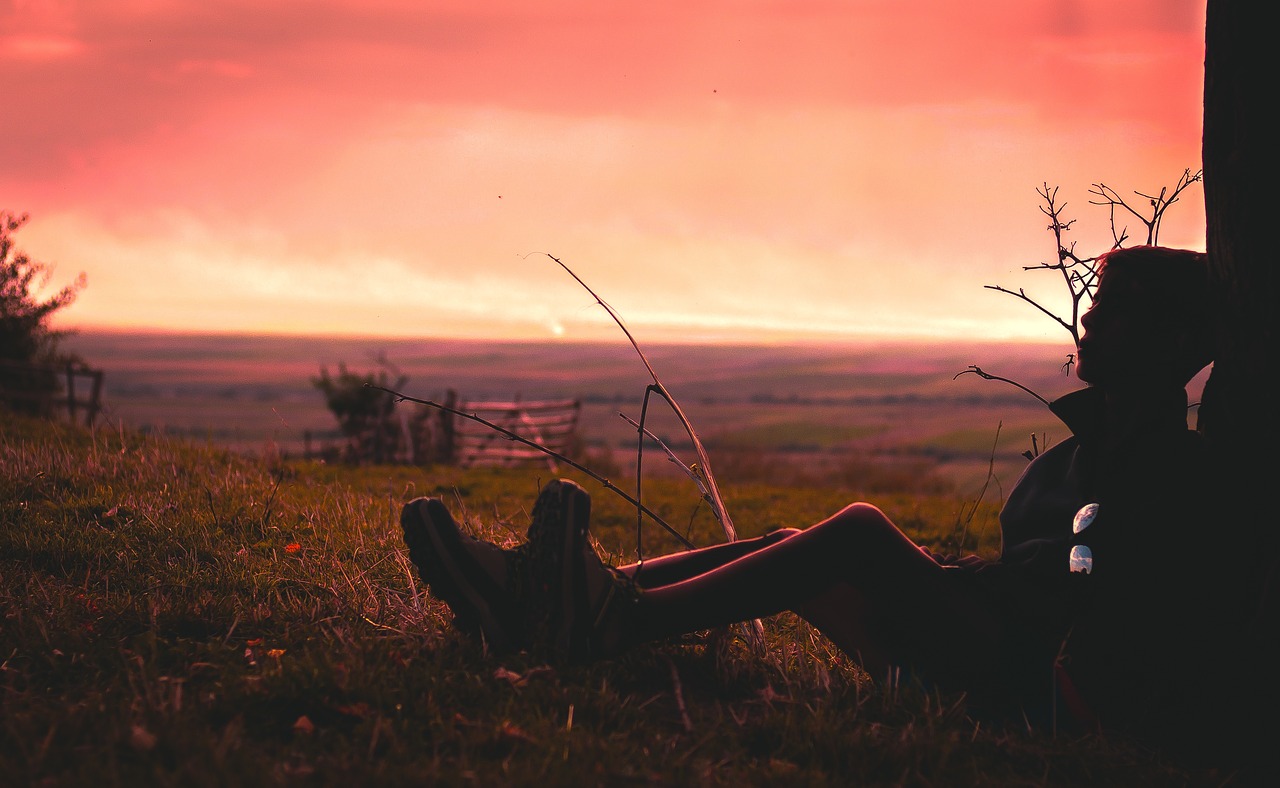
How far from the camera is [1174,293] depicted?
2670 mm

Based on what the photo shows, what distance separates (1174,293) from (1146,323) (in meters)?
0.17

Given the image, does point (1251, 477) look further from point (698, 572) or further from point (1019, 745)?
point (698, 572)

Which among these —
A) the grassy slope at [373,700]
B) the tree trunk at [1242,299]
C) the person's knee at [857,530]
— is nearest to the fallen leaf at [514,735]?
the grassy slope at [373,700]

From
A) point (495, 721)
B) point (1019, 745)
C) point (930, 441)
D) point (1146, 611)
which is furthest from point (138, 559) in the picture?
point (930, 441)

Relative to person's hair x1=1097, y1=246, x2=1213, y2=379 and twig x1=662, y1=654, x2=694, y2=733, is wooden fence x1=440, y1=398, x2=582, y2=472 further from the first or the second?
person's hair x1=1097, y1=246, x2=1213, y2=379

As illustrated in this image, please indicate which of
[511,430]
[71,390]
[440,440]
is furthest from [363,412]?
[71,390]

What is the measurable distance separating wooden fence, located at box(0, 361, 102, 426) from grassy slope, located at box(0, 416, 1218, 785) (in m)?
13.0

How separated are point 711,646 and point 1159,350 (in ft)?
5.31

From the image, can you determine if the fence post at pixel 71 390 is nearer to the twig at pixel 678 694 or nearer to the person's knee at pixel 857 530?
the twig at pixel 678 694

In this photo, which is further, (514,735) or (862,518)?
(862,518)

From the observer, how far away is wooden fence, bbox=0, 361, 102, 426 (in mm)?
14859

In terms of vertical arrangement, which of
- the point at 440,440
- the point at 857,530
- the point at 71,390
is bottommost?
the point at 440,440

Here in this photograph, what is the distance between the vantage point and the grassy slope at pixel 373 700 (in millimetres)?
2008

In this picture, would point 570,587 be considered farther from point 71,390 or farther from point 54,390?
point 54,390
